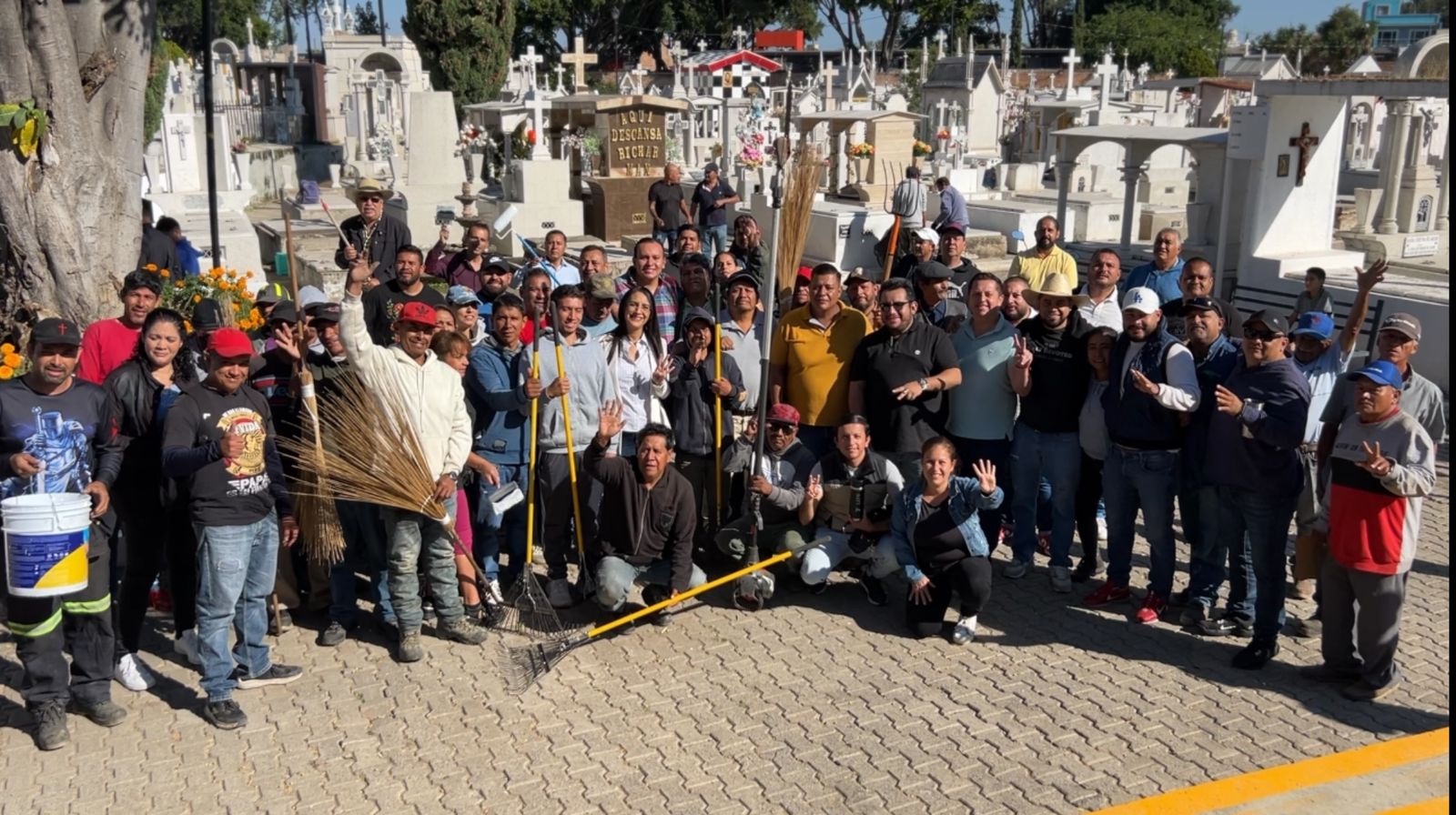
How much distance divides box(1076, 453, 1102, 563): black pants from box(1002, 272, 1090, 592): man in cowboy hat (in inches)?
5.3

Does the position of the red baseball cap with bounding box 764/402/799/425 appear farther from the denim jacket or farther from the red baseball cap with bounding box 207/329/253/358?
the red baseball cap with bounding box 207/329/253/358

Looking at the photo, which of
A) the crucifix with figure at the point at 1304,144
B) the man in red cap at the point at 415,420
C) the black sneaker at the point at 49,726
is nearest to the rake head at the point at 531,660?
the man in red cap at the point at 415,420

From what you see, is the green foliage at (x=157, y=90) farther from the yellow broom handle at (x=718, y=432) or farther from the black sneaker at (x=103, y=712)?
the black sneaker at (x=103, y=712)

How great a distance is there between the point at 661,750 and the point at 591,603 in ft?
4.96

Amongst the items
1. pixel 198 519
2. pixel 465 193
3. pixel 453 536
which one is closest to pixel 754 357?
pixel 453 536

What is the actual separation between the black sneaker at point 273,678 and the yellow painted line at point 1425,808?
180 inches

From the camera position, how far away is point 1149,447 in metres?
6.05

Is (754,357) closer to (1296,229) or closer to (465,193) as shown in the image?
(1296,229)

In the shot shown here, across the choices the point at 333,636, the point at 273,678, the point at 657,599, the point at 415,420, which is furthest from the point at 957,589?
the point at 273,678

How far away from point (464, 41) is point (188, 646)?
32313 mm

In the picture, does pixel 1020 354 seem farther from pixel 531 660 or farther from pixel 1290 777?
pixel 531 660

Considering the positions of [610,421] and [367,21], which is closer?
[610,421]

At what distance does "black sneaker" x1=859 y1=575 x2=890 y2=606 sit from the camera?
254 inches

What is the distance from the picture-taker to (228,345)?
504cm
